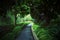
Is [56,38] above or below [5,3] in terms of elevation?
below

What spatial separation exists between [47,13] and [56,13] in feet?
3.67

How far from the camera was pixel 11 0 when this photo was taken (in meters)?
9.16

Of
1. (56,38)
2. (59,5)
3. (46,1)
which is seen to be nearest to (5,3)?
(56,38)

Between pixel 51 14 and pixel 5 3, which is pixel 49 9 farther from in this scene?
pixel 5 3

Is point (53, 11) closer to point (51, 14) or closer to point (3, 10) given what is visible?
point (51, 14)

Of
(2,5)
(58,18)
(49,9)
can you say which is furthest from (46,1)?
(2,5)

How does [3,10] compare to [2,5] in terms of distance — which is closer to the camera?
[2,5]

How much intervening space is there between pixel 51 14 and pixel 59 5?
2.73 metres

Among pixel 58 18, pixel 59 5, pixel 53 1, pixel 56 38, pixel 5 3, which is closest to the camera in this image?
pixel 56 38

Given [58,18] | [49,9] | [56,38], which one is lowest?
[56,38]

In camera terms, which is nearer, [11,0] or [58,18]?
[11,0]

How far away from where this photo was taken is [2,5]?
27.7 ft

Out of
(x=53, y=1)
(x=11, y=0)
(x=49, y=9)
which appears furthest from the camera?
(x=49, y=9)

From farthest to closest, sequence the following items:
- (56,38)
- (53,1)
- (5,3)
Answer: (53,1) → (5,3) → (56,38)
